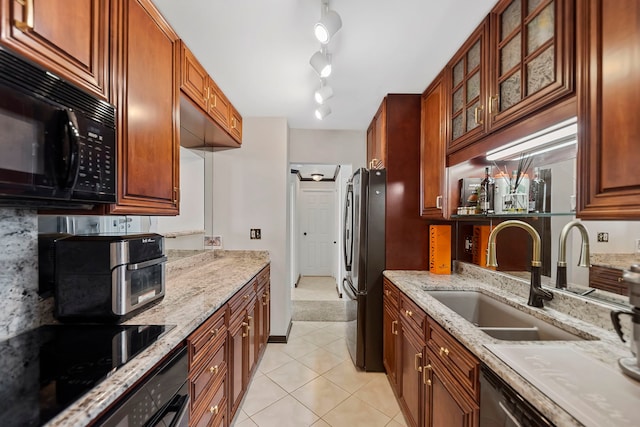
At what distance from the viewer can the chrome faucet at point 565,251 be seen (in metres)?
1.15

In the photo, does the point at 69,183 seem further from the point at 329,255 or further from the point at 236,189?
the point at 329,255

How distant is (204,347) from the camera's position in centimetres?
128

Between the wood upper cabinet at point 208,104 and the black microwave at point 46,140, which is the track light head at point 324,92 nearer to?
the wood upper cabinet at point 208,104

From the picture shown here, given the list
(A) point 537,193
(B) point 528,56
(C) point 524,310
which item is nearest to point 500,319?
(C) point 524,310

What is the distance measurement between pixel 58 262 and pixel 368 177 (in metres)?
2.02

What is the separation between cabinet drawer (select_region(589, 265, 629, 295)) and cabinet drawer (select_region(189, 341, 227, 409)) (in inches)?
71.7

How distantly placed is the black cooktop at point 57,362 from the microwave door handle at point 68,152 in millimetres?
536

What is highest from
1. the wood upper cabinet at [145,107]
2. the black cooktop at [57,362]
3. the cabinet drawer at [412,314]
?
the wood upper cabinet at [145,107]

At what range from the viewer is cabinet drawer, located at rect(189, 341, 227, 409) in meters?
1.18

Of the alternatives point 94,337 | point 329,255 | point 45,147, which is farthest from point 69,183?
point 329,255

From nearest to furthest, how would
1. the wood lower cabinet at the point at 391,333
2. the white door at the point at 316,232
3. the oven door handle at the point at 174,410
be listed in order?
the oven door handle at the point at 174,410 → the wood lower cabinet at the point at 391,333 → the white door at the point at 316,232

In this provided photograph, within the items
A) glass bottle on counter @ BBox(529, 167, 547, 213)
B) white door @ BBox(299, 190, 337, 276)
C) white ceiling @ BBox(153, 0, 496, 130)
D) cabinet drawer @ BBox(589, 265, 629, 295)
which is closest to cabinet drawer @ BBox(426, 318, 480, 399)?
cabinet drawer @ BBox(589, 265, 629, 295)

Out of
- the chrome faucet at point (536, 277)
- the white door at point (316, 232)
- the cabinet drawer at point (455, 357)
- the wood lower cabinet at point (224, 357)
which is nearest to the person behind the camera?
the cabinet drawer at point (455, 357)

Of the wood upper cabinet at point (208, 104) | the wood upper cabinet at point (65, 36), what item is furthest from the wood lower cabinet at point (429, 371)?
the wood upper cabinet at point (208, 104)
